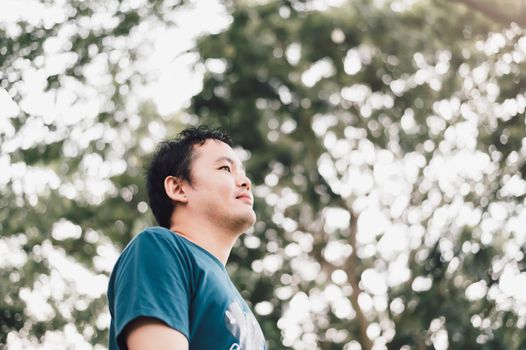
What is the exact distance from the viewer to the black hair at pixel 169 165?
2293mm

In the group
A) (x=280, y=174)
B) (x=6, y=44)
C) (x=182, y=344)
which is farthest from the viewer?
(x=280, y=174)

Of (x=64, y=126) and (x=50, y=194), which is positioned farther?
(x=50, y=194)

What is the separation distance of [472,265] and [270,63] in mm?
2636

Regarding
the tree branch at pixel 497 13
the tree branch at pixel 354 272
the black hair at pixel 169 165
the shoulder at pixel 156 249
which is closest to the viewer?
the shoulder at pixel 156 249

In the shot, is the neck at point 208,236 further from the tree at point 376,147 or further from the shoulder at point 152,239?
the tree at point 376,147

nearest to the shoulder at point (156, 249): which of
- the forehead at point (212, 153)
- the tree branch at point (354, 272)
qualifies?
the forehead at point (212, 153)

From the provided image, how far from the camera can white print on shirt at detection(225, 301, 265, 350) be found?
1923mm

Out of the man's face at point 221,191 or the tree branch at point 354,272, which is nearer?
the man's face at point 221,191

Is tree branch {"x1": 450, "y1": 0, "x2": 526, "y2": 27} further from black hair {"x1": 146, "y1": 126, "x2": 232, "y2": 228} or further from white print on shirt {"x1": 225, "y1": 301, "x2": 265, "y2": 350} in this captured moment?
white print on shirt {"x1": 225, "y1": 301, "x2": 265, "y2": 350}

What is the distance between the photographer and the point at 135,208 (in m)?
7.67

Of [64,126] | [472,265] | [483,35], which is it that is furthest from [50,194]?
[483,35]

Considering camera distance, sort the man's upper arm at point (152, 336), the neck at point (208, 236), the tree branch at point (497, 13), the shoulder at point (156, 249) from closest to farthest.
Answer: the man's upper arm at point (152, 336) → the shoulder at point (156, 249) → the neck at point (208, 236) → the tree branch at point (497, 13)

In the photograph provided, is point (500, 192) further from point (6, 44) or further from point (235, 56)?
point (6, 44)

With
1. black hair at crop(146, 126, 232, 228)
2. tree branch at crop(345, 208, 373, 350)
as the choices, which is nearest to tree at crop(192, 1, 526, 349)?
tree branch at crop(345, 208, 373, 350)
